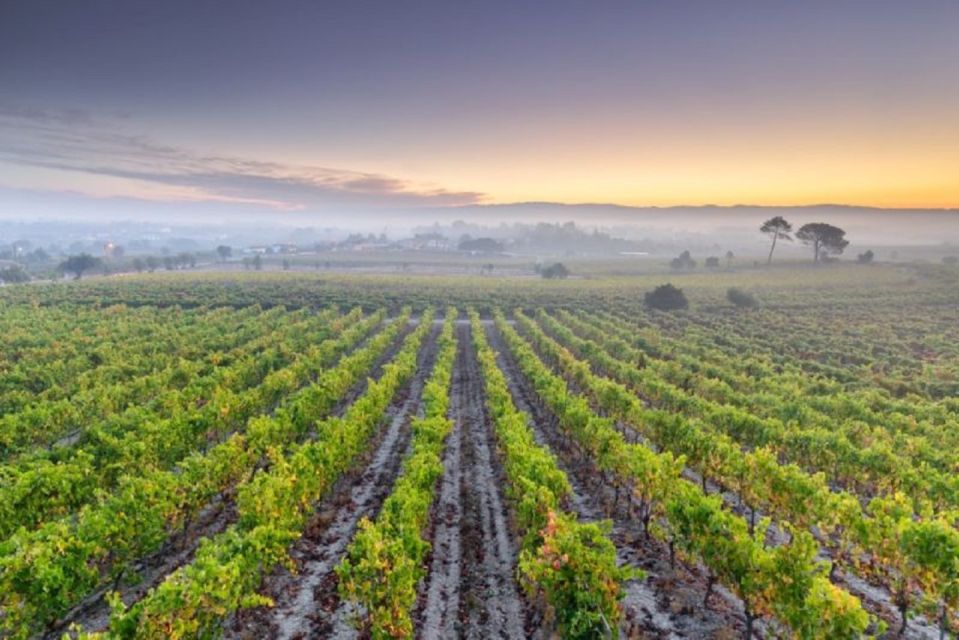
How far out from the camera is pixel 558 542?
1214 cm

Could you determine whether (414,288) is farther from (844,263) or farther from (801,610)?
(844,263)

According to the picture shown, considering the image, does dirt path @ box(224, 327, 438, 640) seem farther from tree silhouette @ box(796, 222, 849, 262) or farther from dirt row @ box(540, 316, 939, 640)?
tree silhouette @ box(796, 222, 849, 262)

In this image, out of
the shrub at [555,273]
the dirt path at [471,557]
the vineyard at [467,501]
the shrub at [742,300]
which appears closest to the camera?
the vineyard at [467,501]

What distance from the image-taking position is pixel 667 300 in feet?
275

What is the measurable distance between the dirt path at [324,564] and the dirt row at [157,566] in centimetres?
268

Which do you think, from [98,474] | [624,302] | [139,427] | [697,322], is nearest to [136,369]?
[139,427]

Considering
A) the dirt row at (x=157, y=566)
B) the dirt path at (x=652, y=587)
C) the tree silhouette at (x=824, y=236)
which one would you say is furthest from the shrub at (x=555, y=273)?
the dirt row at (x=157, y=566)

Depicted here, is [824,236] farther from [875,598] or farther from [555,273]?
[875,598]

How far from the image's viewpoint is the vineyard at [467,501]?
11.6 metres

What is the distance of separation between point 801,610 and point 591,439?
11.0 m

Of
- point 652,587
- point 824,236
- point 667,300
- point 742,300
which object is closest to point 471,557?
point 652,587

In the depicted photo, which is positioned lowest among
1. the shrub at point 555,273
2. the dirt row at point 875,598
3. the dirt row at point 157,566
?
the dirt row at point 875,598

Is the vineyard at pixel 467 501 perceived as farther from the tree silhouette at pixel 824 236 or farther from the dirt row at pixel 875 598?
the tree silhouette at pixel 824 236

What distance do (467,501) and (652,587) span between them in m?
7.44
